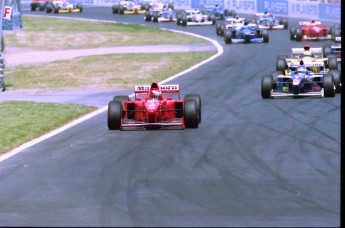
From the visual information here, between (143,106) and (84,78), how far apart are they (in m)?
16.2

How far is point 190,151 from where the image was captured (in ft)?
67.9

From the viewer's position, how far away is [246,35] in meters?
54.7

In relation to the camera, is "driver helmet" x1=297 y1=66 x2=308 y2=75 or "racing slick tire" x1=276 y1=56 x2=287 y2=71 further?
"racing slick tire" x1=276 y1=56 x2=287 y2=71

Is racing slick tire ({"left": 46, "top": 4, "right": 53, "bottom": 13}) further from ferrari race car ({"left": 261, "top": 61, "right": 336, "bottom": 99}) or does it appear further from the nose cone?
the nose cone

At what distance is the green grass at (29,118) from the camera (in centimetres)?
2331

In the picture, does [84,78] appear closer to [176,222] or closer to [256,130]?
[256,130]

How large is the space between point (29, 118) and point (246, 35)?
2908cm

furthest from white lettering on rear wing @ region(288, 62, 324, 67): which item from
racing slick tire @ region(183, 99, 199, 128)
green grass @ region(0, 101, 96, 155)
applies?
racing slick tire @ region(183, 99, 199, 128)

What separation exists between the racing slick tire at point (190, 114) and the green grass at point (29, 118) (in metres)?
3.32

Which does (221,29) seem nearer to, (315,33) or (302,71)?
(315,33)

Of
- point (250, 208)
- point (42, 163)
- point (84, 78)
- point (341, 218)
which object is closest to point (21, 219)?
point (250, 208)

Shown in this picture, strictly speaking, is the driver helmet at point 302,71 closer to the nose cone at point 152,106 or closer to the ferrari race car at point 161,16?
the nose cone at point 152,106

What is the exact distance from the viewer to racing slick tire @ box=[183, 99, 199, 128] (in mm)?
23859

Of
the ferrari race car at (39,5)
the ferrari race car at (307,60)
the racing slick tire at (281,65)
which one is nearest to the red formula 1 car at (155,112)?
the ferrari race car at (307,60)
